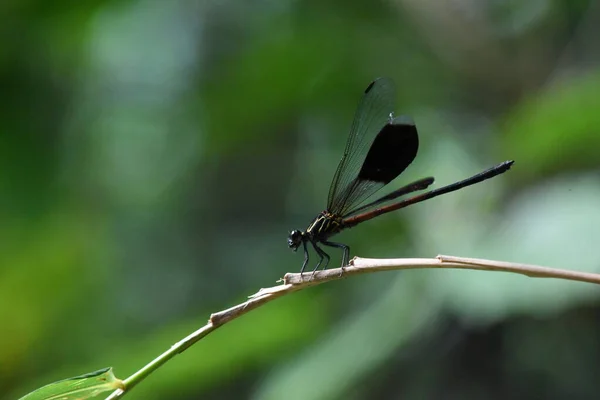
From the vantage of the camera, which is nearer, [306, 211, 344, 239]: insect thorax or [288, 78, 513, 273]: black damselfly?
[288, 78, 513, 273]: black damselfly

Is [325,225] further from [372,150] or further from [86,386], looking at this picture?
[86,386]

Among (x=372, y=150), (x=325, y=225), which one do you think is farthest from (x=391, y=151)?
(x=325, y=225)

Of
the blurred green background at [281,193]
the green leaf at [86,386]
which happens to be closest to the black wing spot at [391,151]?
the blurred green background at [281,193]

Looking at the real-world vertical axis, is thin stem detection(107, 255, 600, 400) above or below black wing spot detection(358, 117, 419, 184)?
below

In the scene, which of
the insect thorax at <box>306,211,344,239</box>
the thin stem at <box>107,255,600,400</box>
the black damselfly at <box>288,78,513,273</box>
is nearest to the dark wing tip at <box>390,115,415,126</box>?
the black damselfly at <box>288,78,513,273</box>


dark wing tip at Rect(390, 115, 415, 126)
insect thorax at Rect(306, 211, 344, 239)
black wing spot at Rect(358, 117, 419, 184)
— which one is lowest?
insect thorax at Rect(306, 211, 344, 239)

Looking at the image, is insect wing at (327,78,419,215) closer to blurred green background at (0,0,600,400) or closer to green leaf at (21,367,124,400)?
blurred green background at (0,0,600,400)

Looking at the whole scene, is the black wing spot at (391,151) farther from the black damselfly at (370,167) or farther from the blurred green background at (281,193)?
the blurred green background at (281,193)
